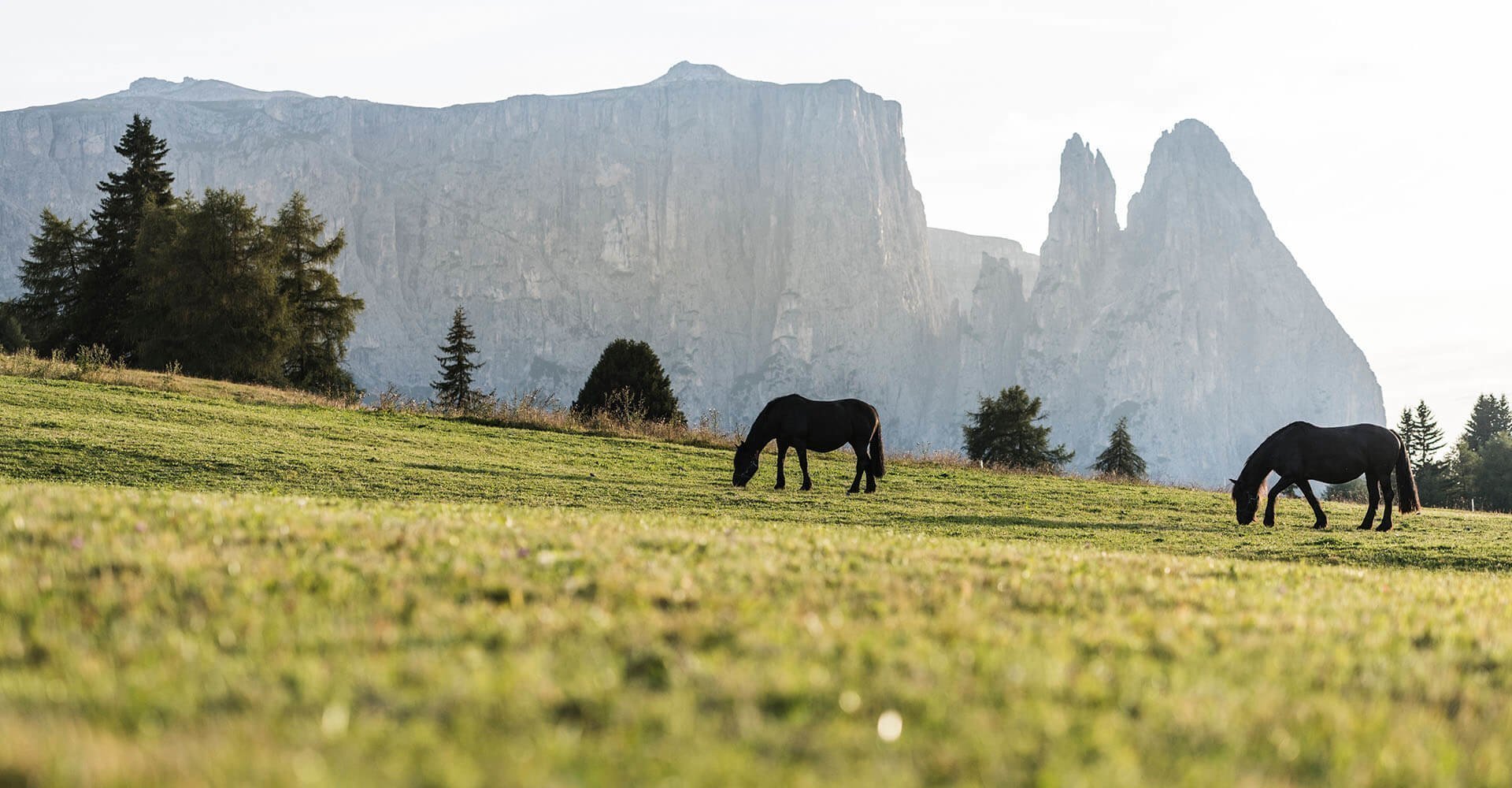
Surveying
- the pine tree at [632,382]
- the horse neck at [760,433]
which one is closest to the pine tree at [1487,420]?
the pine tree at [632,382]

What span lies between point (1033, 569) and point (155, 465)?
1748 centimetres

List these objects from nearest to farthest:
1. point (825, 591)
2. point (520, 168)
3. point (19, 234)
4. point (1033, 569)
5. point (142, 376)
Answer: point (825, 591) < point (1033, 569) < point (142, 376) < point (19, 234) < point (520, 168)

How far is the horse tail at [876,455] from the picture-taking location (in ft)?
82.0

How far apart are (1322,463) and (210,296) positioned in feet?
171

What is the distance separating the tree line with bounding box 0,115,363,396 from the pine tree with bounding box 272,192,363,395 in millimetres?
80

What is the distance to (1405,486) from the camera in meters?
22.5

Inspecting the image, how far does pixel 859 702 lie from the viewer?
3.77 metres

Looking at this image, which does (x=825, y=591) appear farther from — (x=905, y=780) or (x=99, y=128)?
(x=99, y=128)

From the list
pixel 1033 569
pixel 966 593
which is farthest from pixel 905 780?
pixel 1033 569

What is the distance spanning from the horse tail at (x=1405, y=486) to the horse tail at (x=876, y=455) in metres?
11.3

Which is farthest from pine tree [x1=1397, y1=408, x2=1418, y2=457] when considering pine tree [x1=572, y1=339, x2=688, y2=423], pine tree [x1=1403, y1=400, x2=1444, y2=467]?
pine tree [x1=572, y1=339, x2=688, y2=423]

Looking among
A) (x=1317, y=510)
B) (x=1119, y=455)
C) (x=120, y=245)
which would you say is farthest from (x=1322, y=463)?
(x=120, y=245)

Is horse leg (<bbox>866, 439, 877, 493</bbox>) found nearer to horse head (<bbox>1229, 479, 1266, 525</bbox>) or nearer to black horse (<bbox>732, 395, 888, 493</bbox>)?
black horse (<bbox>732, 395, 888, 493</bbox>)

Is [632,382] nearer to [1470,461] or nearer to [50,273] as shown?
[50,273]
